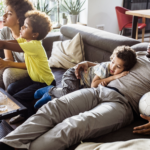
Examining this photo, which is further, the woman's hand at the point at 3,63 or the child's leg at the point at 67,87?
the woman's hand at the point at 3,63

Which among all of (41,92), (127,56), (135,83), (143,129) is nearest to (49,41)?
(41,92)

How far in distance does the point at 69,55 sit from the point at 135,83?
3.80 ft

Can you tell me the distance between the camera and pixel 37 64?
1.96 m

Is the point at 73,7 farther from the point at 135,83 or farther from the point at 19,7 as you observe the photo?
the point at 135,83

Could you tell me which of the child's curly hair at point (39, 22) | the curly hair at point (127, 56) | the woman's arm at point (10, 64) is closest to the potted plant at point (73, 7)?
the child's curly hair at point (39, 22)

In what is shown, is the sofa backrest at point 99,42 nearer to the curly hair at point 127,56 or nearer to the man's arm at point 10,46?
the curly hair at point 127,56

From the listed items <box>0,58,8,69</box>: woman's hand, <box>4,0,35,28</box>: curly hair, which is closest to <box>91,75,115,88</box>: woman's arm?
<box>0,58,8,69</box>: woman's hand

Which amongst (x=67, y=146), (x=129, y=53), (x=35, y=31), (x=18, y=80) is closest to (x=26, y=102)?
(x=18, y=80)

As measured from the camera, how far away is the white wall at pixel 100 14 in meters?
4.46

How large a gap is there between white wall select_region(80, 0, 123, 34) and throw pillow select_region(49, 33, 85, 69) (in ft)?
6.96

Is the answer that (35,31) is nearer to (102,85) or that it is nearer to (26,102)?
(26,102)

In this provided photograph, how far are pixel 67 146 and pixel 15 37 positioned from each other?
144 cm

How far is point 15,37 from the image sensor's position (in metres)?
2.22

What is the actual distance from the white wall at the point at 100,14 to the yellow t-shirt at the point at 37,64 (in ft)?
8.98
